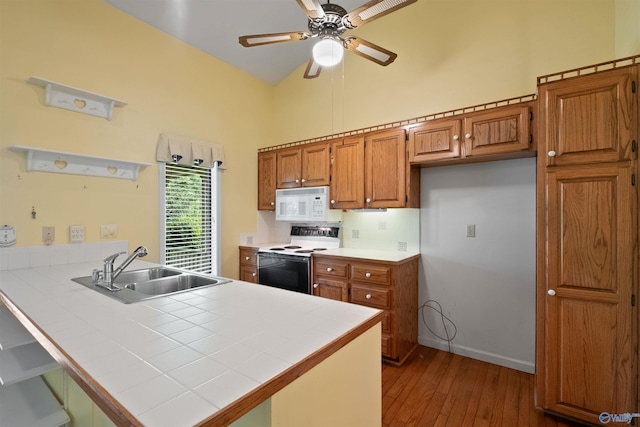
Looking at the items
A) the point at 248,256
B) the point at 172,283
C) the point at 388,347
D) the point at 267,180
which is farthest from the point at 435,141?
the point at 248,256

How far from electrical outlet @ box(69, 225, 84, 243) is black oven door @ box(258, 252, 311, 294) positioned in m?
1.62

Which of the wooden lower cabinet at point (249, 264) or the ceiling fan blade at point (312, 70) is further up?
the ceiling fan blade at point (312, 70)

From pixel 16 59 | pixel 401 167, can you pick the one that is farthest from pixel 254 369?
pixel 16 59

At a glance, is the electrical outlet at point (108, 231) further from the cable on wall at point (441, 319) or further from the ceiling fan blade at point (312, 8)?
the cable on wall at point (441, 319)

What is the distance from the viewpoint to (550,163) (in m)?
1.82

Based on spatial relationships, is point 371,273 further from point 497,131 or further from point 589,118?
point 589,118

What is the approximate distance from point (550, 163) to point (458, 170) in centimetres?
92

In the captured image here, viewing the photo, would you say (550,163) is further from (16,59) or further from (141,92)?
(16,59)

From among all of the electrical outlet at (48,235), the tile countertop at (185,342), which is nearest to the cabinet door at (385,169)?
the tile countertop at (185,342)

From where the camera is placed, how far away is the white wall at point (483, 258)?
244 cm

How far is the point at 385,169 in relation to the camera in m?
2.82

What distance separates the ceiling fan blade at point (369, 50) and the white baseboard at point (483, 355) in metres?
2.57

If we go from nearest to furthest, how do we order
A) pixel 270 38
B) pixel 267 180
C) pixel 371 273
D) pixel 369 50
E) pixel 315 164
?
pixel 270 38, pixel 369 50, pixel 371 273, pixel 315 164, pixel 267 180

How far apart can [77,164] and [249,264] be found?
191 centimetres
